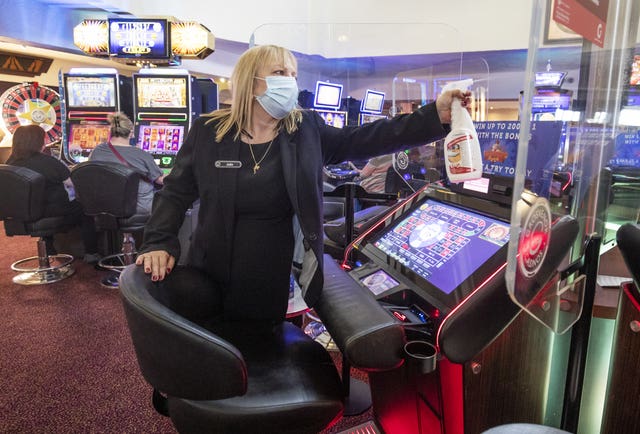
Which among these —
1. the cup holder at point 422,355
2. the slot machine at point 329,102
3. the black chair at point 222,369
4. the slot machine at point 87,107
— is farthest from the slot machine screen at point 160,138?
the cup holder at point 422,355

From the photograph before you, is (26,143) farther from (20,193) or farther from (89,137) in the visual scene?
(89,137)

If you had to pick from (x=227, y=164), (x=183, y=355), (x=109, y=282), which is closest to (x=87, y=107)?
(x=109, y=282)

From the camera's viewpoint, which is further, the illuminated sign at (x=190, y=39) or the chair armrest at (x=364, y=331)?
the illuminated sign at (x=190, y=39)

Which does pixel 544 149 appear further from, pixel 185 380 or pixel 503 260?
pixel 185 380

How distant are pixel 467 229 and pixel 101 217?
118 inches

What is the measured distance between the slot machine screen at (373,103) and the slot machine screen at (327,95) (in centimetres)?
56

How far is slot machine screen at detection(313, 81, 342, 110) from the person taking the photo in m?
6.91

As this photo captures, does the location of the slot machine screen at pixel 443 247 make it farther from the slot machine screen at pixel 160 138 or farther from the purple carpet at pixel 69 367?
the slot machine screen at pixel 160 138

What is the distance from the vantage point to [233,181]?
1417 mm

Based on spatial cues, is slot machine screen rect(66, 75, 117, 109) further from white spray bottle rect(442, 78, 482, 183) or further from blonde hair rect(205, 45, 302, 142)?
white spray bottle rect(442, 78, 482, 183)

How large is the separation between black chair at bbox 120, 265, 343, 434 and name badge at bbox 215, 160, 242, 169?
333 mm

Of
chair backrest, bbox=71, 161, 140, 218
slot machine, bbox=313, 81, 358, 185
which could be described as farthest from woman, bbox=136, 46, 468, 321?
slot machine, bbox=313, 81, 358, 185

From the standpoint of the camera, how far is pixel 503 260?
102cm

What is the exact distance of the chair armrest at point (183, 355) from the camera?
0.91m
